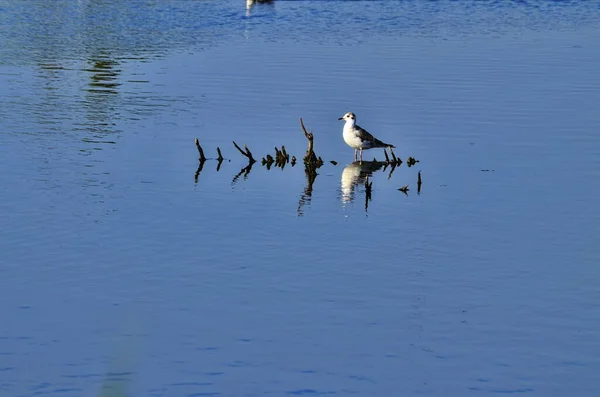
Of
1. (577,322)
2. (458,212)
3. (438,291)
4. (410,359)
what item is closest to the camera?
(410,359)

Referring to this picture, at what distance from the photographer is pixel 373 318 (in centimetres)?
1622

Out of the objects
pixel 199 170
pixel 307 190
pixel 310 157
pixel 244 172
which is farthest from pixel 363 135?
pixel 199 170

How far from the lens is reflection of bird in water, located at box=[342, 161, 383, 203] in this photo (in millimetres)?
23688

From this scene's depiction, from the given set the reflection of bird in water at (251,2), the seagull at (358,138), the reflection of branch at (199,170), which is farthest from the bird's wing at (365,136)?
the reflection of bird in water at (251,2)

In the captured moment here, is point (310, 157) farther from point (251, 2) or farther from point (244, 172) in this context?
point (251, 2)

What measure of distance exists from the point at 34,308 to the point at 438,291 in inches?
224

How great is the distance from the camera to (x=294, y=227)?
2077cm

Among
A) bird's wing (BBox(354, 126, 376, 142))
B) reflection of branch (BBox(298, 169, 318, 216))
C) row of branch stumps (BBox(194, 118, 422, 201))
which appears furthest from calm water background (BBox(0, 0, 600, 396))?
bird's wing (BBox(354, 126, 376, 142))

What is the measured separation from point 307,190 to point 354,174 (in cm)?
202

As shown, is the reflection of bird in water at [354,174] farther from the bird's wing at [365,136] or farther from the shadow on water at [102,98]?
the shadow on water at [102,98]

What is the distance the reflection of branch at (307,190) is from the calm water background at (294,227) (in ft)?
0.28

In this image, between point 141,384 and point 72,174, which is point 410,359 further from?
point 72,174

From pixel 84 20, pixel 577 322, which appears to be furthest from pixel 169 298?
pixel 84 20

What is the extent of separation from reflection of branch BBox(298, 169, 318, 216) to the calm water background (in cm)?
9
